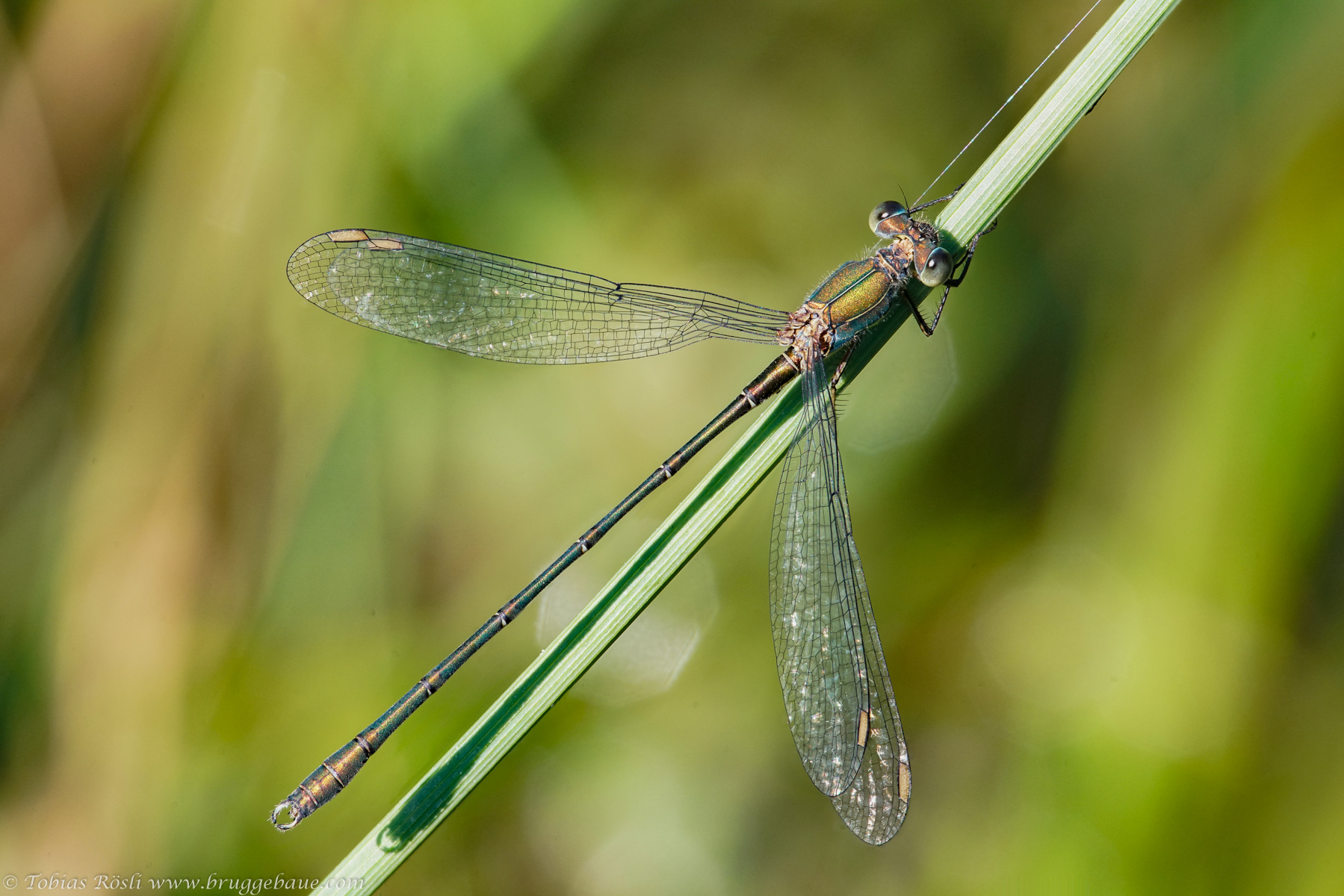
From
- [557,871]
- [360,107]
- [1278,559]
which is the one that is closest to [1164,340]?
[1278,559]

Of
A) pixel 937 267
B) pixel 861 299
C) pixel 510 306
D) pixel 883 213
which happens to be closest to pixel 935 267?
pixel 937 267

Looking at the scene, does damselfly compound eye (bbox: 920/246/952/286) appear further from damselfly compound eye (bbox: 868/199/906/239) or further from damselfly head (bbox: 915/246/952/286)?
damselfly compound eye (bbox: 868/199/906/239)

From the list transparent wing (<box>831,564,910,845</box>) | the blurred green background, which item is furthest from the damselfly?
the blurred green background

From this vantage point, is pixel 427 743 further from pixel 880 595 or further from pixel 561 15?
pixel 561 15

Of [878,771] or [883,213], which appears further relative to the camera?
[883,213]

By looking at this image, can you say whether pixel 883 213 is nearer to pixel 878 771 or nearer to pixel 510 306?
pixel 510 306

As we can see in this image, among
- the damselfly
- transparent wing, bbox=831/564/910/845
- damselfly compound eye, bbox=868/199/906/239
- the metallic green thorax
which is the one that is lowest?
transparent wing, bbox=831/564/910/845
